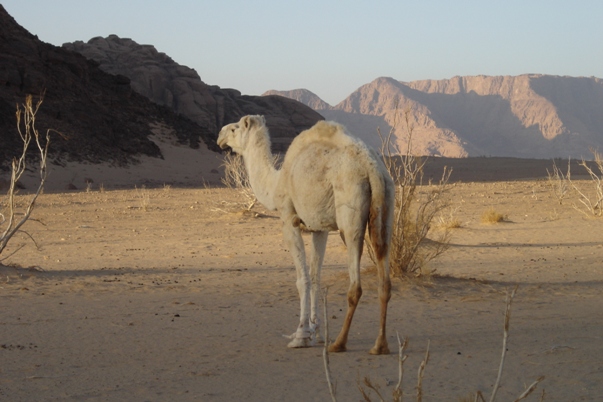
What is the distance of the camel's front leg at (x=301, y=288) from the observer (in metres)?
6.98

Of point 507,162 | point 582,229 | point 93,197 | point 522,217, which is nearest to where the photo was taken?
point 582,229

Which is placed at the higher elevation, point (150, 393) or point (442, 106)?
point (442, 106)

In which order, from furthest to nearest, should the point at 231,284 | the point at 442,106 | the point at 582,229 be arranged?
the point at 442,106
the point at 582,229
the point at 231,284

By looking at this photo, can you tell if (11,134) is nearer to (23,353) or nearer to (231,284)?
(231,284)

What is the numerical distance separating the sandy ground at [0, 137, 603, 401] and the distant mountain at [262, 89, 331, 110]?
16622 centimetres

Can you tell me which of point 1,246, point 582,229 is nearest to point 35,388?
point 1,246

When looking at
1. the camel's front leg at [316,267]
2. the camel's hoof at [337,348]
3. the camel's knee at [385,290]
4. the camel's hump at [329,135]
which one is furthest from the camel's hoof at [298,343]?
the camel's hump at [329,135]

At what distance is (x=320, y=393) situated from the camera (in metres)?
5.57

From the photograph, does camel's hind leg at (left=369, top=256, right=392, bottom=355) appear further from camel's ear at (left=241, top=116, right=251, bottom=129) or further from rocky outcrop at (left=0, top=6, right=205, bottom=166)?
rocky outcrop at (left=0, top=6, right=205, bottom=166)

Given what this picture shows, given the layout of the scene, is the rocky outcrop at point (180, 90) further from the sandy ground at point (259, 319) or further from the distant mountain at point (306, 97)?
the distant mountain at point (306, 97)

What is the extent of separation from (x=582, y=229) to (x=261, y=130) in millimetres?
11075

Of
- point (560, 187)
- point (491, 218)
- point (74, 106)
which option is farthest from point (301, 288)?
point (74, 106)

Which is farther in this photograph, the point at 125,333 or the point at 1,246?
the point at 1,246

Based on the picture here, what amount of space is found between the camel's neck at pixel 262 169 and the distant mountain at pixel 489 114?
120 meters
